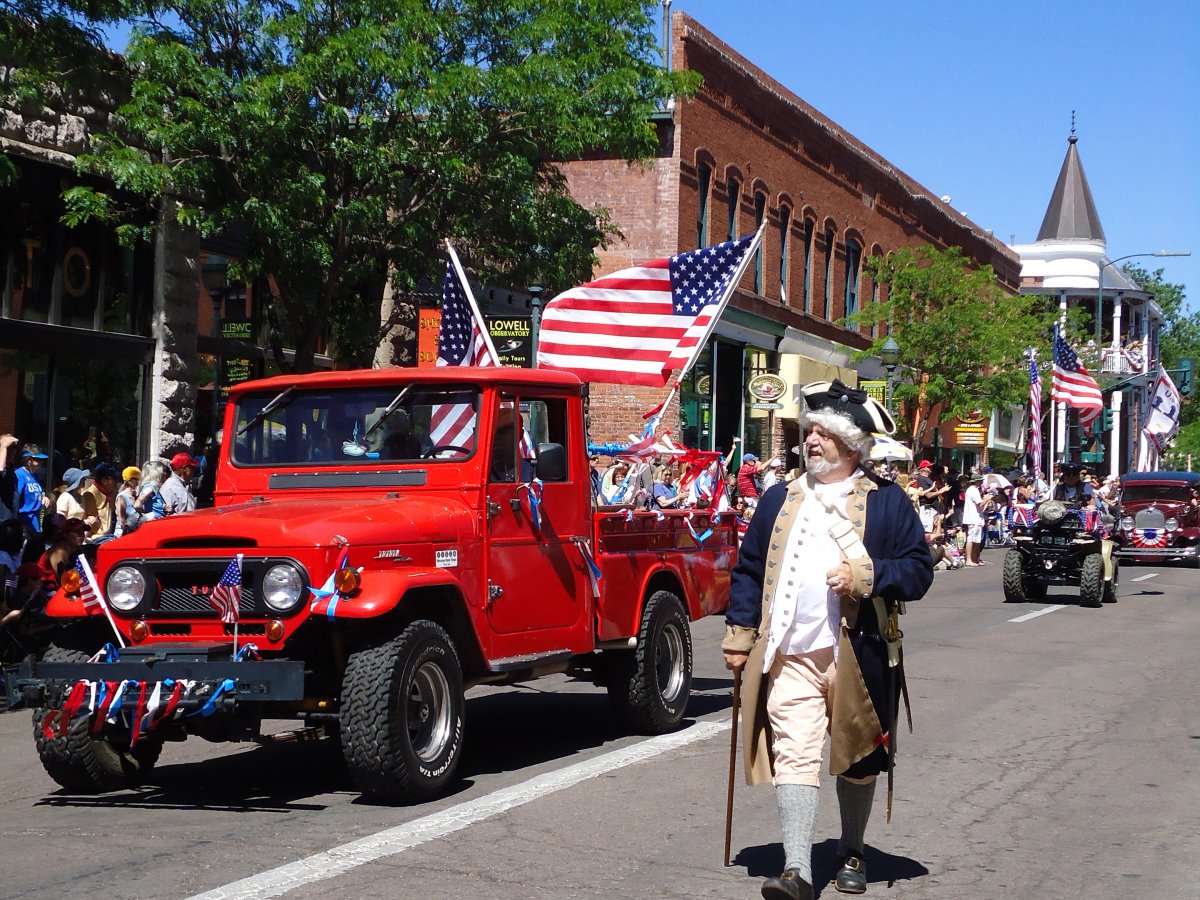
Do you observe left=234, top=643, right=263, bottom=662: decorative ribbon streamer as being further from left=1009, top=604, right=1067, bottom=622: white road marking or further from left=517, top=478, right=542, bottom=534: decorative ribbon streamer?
left=1009, top=604, right=1067, bottom=622: white road marking

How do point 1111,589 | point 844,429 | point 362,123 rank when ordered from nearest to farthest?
1. point 844,429
2. point 362,123
3. point 1111,589

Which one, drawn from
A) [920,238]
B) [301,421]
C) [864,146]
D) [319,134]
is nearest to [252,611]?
[301,421]

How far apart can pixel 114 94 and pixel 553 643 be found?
13542 millimetres

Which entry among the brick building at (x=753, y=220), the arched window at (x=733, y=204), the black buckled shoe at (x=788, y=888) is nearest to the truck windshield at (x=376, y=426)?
the black buckled shoe at (x=788, y=888)

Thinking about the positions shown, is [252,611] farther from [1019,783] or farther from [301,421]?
[1019,783]

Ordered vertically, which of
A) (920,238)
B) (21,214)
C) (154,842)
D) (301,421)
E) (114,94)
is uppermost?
(920,238)

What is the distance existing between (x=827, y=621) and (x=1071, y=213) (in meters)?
78.9

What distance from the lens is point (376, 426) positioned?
897 cm

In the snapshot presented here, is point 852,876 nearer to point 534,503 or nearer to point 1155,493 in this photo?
point 534,503

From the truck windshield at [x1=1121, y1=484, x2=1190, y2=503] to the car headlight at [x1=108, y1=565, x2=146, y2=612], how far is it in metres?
27.7

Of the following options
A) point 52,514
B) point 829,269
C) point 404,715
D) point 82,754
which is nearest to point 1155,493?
point 829,269

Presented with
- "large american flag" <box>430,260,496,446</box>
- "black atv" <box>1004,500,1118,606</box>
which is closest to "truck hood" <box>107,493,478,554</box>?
"large american flag" <box>430,260,496,446</box>

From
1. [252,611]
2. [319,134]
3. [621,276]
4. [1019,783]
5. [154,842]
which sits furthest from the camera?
[319,134]

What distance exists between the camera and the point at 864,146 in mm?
44938
